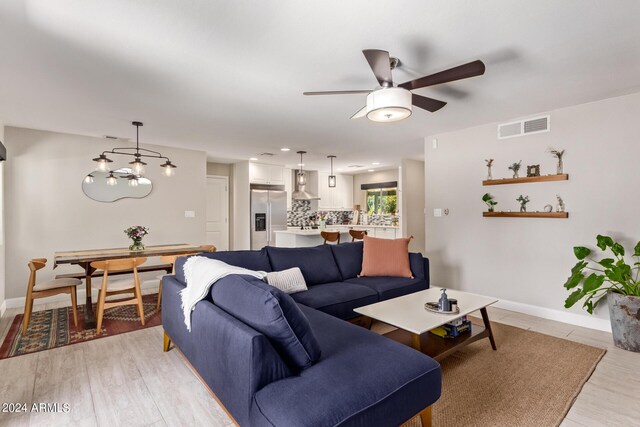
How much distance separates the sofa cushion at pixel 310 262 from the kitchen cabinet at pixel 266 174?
3692 mm

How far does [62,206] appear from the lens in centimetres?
451

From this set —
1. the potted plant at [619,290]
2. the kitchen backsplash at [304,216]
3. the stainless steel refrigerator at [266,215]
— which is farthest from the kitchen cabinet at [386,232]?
the potted plant at [619,290]

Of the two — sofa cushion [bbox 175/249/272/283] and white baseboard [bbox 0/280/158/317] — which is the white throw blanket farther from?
white baseboard [bbox 0/280/158/317]

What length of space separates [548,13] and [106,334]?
4.40 metres

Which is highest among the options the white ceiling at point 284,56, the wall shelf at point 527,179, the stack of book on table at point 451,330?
the white ceiling at point 284,56

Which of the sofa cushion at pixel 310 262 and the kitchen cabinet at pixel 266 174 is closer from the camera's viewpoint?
the sofa cushion at pixel 310 262

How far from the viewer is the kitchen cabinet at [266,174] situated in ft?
22.6

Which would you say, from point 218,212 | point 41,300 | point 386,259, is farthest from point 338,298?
point 218,212

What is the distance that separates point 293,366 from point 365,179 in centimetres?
798

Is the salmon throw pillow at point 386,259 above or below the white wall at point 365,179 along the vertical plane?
below

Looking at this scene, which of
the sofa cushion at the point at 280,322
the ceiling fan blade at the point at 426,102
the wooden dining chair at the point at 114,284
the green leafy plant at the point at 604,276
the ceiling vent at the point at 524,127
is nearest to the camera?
the sofa cushion at the point at 280,322

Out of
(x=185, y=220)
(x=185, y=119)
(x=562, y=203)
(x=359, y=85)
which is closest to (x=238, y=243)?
(x=185, y=220)

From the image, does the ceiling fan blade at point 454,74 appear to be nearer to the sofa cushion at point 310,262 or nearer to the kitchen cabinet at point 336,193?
the sofa cushion at point 310,262

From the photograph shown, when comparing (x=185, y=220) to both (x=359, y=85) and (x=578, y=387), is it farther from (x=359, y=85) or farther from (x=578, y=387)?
(x=578, y=387)
